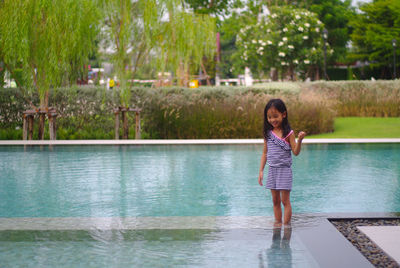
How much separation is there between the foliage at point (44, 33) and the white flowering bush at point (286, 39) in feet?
83.7

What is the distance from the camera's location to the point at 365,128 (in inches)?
818

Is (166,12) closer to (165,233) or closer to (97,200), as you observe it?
(97,200)

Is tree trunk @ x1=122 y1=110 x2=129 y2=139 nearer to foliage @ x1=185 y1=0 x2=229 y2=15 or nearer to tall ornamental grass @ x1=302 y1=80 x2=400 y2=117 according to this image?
tall ornamental grass @ x1=302 y1=80 x2=400 y2=117

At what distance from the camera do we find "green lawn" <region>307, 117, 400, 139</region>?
1936cm

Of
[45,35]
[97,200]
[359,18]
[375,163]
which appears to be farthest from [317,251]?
[359,18]

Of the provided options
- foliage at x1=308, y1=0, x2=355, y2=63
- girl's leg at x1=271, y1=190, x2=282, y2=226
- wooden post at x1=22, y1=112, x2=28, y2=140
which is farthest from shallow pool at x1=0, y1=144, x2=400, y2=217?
foliage at x1=308, y1=0, x2=355, y2=63

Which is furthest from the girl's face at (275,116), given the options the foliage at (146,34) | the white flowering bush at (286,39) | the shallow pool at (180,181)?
the white flowering bush at (286,39)

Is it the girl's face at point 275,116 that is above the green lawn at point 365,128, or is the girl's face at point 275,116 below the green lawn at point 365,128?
above

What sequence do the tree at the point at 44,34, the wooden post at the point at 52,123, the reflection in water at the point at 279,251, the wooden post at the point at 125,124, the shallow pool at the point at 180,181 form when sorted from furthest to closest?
the wooden post at the point at 125,124 < the wooden post at the point at 52,123 < the tree at the point at 44,34 < the shallow pool at the point at 180,181 < the reflection in water at the point at 279,251

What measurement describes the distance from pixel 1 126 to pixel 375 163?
41.9 ft

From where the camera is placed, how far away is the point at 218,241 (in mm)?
5395

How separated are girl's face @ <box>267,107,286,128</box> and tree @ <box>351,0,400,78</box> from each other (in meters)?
44.3

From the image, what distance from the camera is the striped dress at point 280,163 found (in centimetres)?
597

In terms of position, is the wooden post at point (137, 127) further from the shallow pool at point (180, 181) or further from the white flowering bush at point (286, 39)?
the white flowering bush at point (286, 39)
